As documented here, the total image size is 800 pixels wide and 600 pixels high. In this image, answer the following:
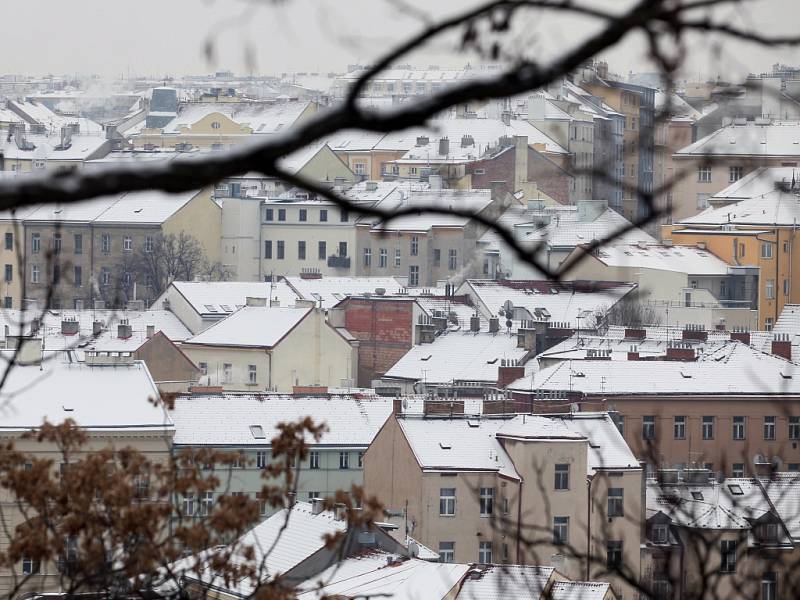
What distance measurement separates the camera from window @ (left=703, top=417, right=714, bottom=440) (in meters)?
40.0

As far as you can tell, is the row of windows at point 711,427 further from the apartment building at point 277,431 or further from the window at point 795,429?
the apartment building at point 277,431

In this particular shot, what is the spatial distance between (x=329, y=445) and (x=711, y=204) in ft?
118

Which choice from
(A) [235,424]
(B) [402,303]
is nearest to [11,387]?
(A) [235,424]

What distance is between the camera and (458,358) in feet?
157

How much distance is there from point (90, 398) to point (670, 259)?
87.1ft

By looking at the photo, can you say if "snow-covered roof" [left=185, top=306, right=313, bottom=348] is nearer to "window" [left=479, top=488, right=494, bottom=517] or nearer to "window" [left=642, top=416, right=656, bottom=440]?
"window" [left=642, top=416, right=656, bottom=440]

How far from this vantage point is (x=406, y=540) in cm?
2875

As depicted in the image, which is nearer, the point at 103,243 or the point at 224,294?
the point at 224,294

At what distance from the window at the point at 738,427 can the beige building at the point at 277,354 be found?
37.3 ft

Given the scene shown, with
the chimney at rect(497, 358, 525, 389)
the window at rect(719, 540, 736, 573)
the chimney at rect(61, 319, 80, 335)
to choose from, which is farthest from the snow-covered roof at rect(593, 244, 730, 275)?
the window at rect(719, 540, 736, 573)

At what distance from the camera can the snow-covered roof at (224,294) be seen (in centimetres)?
5578

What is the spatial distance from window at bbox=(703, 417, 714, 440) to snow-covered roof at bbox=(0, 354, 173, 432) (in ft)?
34.3

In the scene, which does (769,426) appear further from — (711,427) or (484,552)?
(484,552)

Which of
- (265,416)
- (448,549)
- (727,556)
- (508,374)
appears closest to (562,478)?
(448,549)
